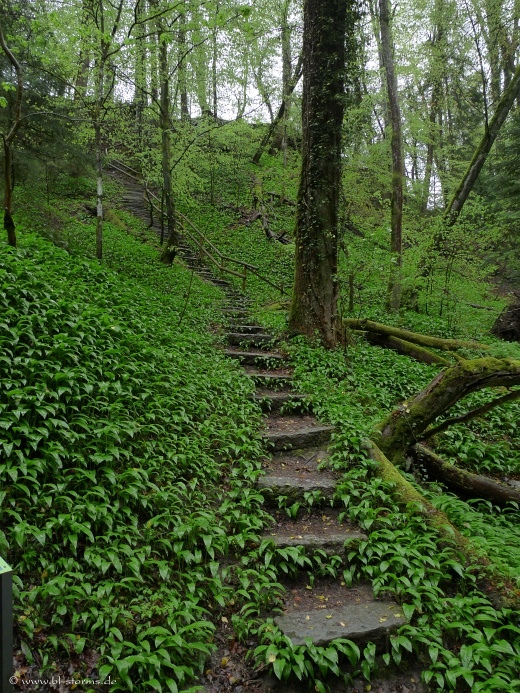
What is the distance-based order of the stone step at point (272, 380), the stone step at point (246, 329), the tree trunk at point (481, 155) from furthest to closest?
the tree trunk at point (481, 155) → the stone step at point (246, 329) → the stone step at point (272, 380)

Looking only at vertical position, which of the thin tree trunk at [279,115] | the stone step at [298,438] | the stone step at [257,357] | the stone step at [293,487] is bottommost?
the stone step at [293,487]

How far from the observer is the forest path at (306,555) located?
2.83 meters

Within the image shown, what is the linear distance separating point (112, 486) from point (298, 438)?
2.33m

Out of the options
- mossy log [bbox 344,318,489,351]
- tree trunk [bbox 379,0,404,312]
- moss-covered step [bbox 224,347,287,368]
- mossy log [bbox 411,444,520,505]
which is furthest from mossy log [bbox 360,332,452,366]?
mossy log [bbox 411,444,520,505]

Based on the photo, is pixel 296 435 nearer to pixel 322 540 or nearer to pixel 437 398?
pixel 322 540

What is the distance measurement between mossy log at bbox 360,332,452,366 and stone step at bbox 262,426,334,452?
405 cm

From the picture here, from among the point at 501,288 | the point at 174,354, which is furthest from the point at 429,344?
the point at 501,288

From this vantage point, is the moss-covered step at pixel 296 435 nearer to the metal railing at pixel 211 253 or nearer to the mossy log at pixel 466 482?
the mossy log at pixel 466 482

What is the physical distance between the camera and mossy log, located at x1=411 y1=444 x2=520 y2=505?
5.00 metres

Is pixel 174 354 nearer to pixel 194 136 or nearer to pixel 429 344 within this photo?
pixel 429 344

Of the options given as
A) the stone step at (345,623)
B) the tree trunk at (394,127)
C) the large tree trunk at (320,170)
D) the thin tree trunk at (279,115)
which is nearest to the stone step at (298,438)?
the stone step at (345,623)

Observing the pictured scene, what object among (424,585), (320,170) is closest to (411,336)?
(320,170)

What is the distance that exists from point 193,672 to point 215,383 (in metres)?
3.66

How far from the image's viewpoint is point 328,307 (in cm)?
783
